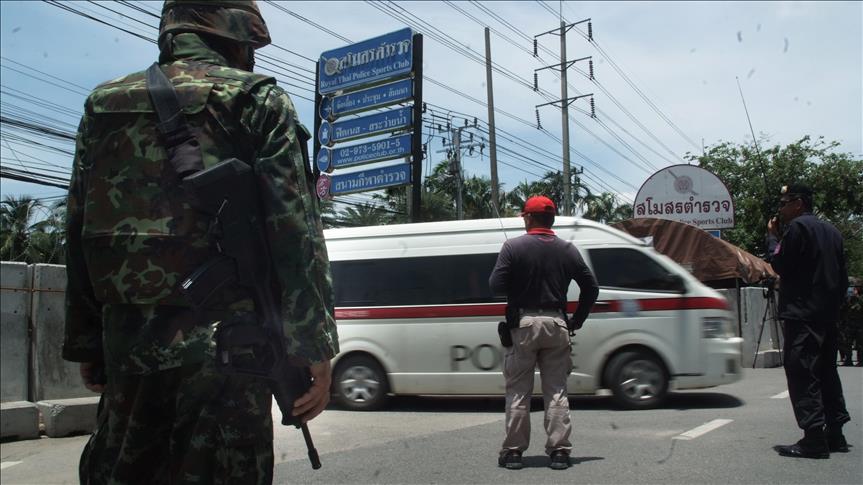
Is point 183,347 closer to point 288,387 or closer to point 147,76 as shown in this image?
point 288,387

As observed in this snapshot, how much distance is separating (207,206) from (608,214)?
1457 inches

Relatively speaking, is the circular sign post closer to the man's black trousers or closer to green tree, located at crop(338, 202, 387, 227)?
the man's black trousers

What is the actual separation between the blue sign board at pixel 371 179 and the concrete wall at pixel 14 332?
8074mm

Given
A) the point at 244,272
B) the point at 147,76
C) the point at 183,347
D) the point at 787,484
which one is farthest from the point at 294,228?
the point at 787,484

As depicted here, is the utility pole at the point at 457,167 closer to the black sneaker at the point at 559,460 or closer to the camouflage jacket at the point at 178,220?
the black sneaker at the point at 559,460

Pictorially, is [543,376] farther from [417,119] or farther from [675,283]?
[417,119]

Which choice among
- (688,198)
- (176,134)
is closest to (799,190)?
(176,134)

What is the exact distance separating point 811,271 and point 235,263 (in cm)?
414

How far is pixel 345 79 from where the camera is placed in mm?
14797

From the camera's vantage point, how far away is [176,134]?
2.02 meters

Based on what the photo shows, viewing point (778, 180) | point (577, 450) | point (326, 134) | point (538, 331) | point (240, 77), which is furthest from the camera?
point (778, 180)

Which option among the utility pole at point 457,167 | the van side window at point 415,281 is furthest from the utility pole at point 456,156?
the van side window at point 415,281

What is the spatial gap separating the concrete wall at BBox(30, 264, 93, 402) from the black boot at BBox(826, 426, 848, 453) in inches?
243

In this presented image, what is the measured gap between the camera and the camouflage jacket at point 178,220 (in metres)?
1.96
